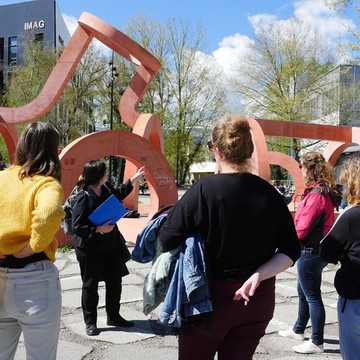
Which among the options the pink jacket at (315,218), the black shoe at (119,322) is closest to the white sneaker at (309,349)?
the pink jacket at (315,218)

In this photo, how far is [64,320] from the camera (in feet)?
15.4

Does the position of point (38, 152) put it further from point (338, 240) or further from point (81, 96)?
point (81, 96)

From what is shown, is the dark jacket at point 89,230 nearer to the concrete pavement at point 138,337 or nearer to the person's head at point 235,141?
the concrete pavement at point 138,337

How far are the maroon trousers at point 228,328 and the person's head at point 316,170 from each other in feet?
6.44

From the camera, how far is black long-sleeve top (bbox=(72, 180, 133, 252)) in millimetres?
4062

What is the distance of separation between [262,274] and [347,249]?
2.36 ft

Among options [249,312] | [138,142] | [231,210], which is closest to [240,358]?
[249,312]

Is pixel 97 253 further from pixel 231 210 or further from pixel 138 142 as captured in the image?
pixel 138 142

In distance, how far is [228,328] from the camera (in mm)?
2154

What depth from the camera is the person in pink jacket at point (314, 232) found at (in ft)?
12.5

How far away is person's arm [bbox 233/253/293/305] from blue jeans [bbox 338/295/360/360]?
1.87 feet

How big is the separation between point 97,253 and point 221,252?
2.44 metres

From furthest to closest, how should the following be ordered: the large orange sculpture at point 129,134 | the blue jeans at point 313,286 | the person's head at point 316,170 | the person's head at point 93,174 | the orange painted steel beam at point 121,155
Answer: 1. the large orange sculpture at point 129,134
2. the orange painted steel beam at point 121,155
3. the person's head at point 93,174
4. the person's head at point 316,170
5. the blue jeans at point 313,286

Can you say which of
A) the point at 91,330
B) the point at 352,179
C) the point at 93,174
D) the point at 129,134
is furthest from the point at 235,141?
the point at 129,134
